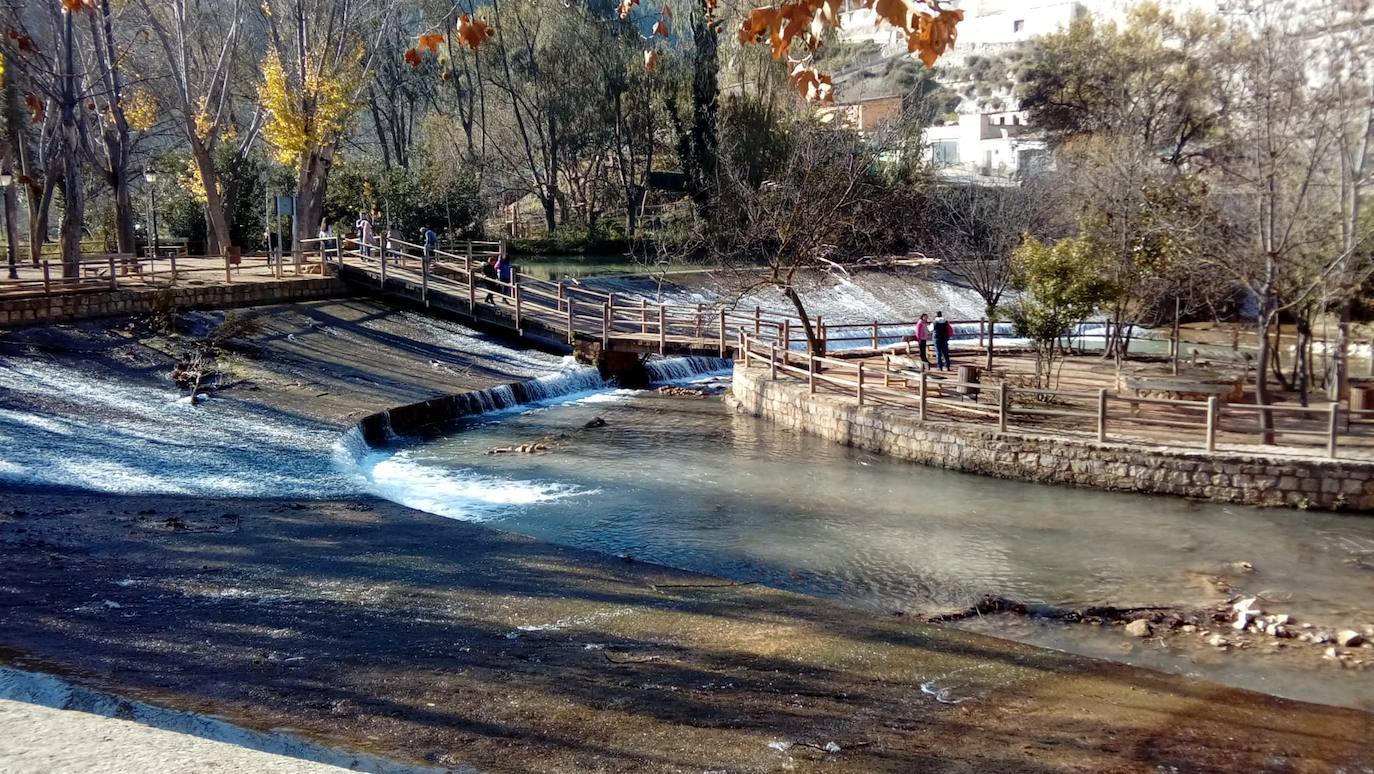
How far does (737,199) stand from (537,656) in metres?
33.9

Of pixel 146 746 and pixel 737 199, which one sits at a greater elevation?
pixel 737 199

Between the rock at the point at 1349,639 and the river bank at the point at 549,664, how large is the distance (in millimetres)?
1781

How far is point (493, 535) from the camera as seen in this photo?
12.5 m

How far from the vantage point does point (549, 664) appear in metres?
8.27

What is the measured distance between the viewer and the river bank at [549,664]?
7012 mm

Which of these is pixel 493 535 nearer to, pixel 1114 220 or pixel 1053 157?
pixel 1114 220

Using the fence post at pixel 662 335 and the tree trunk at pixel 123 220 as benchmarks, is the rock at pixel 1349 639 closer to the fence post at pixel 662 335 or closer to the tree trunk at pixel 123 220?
the fence post at pixel 662 335

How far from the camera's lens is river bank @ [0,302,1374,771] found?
7012 mm

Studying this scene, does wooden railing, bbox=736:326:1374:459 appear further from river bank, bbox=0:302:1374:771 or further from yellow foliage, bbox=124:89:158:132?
yellow foliage, bbox=124:89:158:132

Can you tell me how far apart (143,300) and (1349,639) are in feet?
73.5

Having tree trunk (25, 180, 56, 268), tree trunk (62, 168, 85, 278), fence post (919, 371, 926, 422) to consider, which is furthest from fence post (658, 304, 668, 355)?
tree trunk (25, 180, 56, 268)

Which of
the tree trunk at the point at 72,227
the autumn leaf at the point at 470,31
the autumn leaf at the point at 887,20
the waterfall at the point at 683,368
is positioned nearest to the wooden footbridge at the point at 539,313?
the waterfall at the point at 683,368

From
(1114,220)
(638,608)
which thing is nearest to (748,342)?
(1114,220)

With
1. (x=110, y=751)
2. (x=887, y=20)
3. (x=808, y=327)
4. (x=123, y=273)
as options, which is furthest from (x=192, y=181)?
(x=887, y=20)
